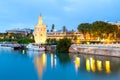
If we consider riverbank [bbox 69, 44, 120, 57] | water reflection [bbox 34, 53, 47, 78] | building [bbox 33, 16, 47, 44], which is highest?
building [bbox 33, 16, 47, 44]

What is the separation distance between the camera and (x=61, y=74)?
3459cm

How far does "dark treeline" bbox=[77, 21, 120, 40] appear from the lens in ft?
259

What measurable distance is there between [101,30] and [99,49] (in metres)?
24.4

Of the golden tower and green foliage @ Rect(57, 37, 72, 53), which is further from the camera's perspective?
the golden tower

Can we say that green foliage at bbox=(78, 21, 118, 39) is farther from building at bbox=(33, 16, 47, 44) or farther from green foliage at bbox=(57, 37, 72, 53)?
building at bbox=(33, 16, 47, 44)

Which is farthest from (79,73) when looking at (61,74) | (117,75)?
(117,75)

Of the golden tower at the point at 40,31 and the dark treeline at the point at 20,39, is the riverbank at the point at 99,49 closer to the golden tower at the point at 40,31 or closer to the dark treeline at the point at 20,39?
the golden tower at the point at 40,31

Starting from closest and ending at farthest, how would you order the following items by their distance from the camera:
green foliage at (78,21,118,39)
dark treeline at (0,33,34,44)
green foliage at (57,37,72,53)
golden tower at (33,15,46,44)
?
green foliage at (57,37,72,53), green foliage at (78,21,118,39), golden tower at (33,15,46,44), dark treeline at (0,33,34,44)

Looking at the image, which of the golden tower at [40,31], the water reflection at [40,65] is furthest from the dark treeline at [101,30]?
the water reflection at [40,65]

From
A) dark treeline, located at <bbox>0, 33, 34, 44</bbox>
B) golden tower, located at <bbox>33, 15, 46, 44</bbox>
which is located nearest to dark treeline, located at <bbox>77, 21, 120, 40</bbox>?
golden tower, located at <bbox>33, 15, 46, 44</bbox>

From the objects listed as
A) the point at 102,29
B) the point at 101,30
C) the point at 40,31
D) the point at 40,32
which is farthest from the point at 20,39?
the point at 102,29

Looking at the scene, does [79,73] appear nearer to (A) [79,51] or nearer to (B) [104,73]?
(B) [104,73]

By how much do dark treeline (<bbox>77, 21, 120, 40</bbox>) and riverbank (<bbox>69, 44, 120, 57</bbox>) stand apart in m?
15.6

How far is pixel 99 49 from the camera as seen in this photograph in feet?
180
